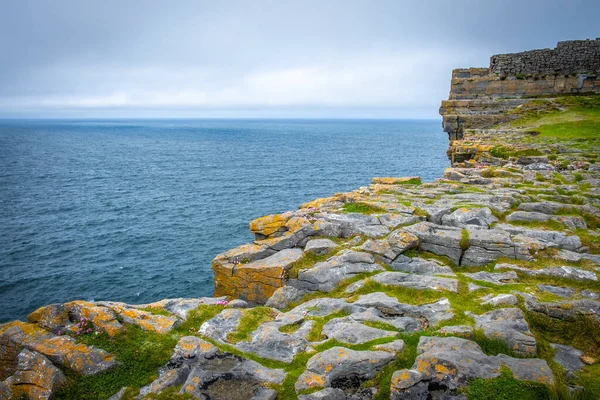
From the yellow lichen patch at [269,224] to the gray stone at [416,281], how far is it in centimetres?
681

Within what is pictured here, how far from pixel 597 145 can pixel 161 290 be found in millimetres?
40665

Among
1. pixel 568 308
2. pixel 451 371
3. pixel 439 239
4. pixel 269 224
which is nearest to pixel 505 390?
pixel 451 371

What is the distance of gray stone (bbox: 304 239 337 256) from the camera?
16531mm

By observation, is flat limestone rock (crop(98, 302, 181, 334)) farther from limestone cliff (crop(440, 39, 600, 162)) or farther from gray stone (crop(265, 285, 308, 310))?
limestone cliff (crop(440, 39, 600, 162))

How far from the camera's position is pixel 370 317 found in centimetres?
1135

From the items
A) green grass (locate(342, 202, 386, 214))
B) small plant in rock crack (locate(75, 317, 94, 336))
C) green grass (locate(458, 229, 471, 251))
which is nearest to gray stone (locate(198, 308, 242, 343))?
small plant in rock crack (locate(75, 317, 94, 336))

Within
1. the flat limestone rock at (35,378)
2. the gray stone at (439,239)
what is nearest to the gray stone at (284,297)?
the gray stone at (439,239)

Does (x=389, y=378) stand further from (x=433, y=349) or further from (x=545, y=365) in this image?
(x=545, y=365)

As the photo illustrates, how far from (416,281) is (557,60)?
122 ft

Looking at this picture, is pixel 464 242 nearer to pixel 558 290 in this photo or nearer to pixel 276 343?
pixel 558 290

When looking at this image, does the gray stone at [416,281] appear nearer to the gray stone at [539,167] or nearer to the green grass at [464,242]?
the green grass at [464,242]

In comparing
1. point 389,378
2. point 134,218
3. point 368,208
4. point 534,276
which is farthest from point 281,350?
point 134,218

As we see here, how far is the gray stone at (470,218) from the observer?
1702 centimetres

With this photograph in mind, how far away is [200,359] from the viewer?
979 cm
